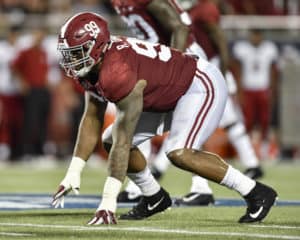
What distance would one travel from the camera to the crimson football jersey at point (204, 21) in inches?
345

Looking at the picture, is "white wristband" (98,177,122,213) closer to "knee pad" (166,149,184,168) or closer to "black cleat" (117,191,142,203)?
"knee pad" (166,149,184,168)

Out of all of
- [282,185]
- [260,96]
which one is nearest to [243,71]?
[260,96]

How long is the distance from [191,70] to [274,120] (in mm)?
8402

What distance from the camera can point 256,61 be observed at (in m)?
14.4

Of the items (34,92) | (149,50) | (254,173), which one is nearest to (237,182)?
(149,50)

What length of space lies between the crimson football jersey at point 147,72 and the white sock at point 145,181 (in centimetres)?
43

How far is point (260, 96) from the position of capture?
Result: 46.9 feet

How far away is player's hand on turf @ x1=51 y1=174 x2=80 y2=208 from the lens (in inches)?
246

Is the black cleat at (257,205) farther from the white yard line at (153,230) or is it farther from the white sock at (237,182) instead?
the white yard line at (153,230)

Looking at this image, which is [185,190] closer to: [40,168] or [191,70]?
[191,70]

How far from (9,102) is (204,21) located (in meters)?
6.13

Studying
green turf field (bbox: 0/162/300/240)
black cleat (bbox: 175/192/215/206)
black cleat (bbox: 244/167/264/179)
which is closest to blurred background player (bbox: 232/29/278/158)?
black cleat (bbox: 244/167/264/179)

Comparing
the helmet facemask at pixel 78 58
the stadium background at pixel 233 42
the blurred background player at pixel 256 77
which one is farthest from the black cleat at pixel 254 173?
the blurred background player at pixel 256 77

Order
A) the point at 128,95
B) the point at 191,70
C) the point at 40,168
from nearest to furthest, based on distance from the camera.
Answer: the point at 128,95, the point at 191,70, the point at 40,168
